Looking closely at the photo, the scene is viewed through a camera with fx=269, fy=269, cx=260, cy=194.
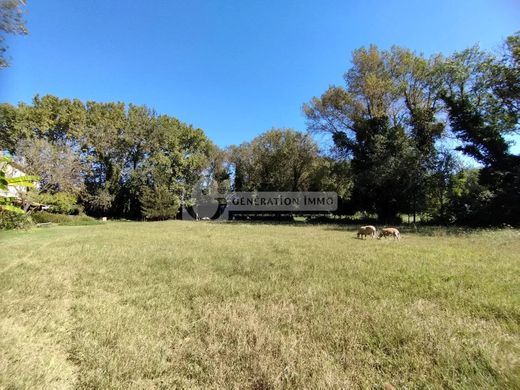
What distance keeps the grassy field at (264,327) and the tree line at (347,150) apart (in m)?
11.4

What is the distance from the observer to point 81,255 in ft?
27.9

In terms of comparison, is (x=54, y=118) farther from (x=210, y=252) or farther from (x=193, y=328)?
(x=193, y=328)

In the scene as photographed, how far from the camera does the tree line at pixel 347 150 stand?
19562 mm

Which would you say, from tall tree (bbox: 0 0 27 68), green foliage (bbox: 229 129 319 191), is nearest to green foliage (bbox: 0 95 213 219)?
green foliage (bbox: 229 129 319 191)

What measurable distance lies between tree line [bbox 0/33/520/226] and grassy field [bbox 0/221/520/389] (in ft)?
37.3

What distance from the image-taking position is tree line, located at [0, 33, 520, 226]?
64.2 feet

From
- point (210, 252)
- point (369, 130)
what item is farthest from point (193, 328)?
point (369, 130)

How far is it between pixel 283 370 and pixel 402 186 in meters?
24.0

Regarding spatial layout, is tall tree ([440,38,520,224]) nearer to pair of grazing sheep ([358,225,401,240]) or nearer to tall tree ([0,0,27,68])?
pair of grazing sheep ([358,225,401,240])

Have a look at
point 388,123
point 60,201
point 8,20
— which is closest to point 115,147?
point 60,201

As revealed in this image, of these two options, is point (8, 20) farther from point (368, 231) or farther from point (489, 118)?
point (489, 118)

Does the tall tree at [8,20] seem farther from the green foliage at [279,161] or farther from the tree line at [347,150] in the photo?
the green foliage at [279,161]

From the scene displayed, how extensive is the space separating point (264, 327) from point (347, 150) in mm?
26148

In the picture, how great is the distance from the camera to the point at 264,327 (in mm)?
3287
